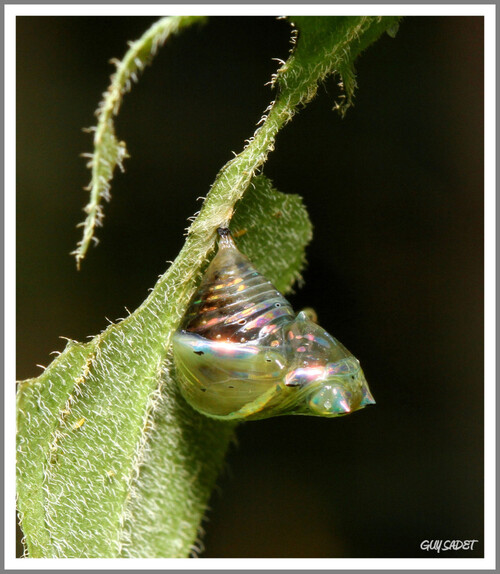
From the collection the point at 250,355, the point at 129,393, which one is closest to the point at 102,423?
the point at 129,393

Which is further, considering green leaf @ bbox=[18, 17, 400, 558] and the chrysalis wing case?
the chrysalis wing case

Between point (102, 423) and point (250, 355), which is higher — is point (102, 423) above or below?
below

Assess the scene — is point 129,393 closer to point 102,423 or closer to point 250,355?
point 102,423

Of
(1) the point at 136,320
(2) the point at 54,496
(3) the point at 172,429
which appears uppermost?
(1) the point at 136,320

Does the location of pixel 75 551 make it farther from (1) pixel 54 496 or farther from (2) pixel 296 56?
(2) pixel 296 56

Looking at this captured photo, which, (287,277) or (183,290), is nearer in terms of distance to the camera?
(183,290)

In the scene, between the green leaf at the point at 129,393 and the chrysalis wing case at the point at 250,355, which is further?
the chrysalis wing case at the point at 250,355

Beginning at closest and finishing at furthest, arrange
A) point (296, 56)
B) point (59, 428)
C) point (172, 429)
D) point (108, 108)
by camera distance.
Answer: point (108, 108) → point (296, 56) → point (59, 428) → point (172, 429)

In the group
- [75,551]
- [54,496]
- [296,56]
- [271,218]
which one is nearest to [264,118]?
[296,56]
